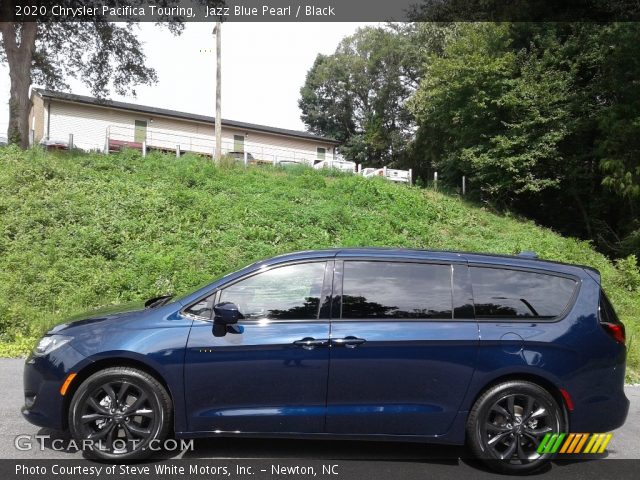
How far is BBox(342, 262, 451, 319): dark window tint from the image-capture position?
4363mm

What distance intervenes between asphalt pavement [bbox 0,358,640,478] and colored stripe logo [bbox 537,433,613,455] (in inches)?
6.5

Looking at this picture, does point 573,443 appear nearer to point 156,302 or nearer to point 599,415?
point 599,415

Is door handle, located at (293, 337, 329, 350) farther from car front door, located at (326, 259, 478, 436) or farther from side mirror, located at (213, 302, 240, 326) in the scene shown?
side mirror, located at (213, 302, 240, 326)

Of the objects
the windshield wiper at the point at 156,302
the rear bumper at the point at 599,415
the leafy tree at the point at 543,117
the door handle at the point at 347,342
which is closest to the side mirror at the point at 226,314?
the windshield wiper at the point at 156,302

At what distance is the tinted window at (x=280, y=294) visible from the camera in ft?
14.3

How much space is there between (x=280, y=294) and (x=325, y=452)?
140 centimetres

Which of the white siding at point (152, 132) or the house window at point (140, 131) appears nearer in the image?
the white siding at point (152, 132)

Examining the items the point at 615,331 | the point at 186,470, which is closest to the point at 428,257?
the point at 615,331

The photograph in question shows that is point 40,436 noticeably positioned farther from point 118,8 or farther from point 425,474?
point 118,8

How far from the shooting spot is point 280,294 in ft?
14.5

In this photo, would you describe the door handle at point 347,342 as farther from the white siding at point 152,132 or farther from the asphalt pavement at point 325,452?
the white siding at point 152,132

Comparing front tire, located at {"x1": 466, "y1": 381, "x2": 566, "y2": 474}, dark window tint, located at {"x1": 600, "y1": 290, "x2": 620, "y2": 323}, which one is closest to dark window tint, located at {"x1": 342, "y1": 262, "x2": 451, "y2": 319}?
front tire, located at {"x1": 466, "y1": 381, "x2": 566, "y2": 474}

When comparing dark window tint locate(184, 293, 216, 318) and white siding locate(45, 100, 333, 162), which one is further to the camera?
white siding locate(45, 100, 333, 162)

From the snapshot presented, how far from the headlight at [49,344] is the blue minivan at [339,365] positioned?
2 centimetres
